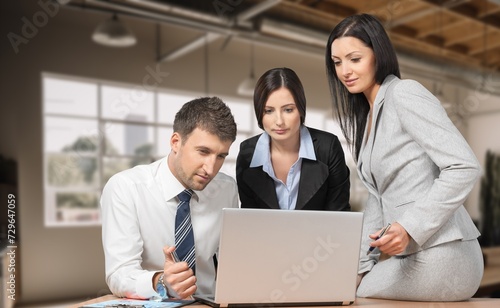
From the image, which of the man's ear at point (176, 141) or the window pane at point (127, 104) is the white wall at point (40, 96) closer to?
the window pane at point (127, 104)

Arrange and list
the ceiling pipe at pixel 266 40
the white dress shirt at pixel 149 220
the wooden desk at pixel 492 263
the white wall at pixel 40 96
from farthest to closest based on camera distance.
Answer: the wooden desk at pixel 492 263
the ceiling pipe at pixel 266 40
the white wall at pixel 40 96
the white dress shirt at pixel 149 220

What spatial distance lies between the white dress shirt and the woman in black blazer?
13cm

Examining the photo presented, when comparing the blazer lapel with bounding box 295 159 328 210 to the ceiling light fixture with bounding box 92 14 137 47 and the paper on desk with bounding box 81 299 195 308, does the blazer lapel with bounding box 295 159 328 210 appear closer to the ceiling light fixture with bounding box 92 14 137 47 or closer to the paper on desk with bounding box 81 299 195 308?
the paper on desk with bounding box 81 299 195 308

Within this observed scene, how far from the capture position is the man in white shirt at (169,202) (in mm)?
1580

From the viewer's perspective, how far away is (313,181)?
6.41 feet

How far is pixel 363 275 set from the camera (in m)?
1.74

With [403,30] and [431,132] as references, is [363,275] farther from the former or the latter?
[403,30]

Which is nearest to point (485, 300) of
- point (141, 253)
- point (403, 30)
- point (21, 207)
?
point (141, 253)

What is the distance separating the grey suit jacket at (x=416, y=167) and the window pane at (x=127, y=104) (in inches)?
140

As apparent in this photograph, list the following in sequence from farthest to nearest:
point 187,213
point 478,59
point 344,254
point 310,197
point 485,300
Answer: point 478,59 → point 310,197 → point 187,213 → point 485,300 → point 344,254

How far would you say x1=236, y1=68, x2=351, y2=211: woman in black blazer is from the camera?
188 cm

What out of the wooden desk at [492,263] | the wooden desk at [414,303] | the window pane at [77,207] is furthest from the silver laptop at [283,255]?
the wooden desk at [492,263]

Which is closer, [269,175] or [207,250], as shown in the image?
[207,250]

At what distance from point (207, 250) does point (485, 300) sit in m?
0.89
